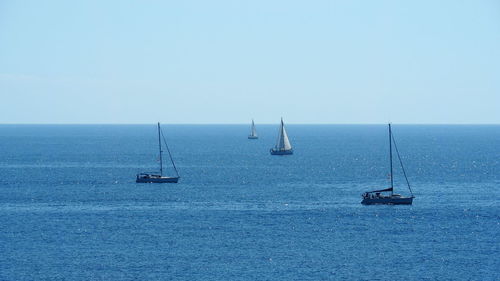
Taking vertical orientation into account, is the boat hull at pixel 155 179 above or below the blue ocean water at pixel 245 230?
above

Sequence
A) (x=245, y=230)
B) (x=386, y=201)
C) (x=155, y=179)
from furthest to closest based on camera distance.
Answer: (x=155, y=179) → (x=386, y=201) → (x=245, y=230)

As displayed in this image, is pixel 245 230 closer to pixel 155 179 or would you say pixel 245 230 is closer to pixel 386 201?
pixel 386 201

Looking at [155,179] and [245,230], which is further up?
[155,179]

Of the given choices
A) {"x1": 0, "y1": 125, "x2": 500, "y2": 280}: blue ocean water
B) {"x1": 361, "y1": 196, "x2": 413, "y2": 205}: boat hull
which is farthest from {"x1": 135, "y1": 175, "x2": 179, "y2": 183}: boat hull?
{"x1": 361, "y1": 196, "x2": 413, "y2": 205}: boat hull

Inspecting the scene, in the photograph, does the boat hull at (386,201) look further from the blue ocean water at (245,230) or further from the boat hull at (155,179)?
the boat hull at (155,179)

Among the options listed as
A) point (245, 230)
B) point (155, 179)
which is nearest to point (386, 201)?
point (245, 230)

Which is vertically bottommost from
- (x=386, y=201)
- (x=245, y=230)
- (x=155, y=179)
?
(x=245, y=230)

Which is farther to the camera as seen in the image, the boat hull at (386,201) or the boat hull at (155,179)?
the boat hull at (155,179)

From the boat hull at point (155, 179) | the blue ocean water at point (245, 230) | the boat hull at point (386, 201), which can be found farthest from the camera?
the boat hull at point (155, 179)

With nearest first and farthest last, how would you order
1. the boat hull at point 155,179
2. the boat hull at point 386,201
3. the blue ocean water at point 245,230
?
1. the blue ocean water at point 245,230
2. the boat hull at point 386,201
3. the boat hull at point 155,179

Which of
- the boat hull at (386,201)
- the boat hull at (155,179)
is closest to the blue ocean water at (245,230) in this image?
the boat hull at (155,179)

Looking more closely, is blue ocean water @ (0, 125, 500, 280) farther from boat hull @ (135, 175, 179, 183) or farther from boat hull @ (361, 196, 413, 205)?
boat hull @ (361, 196, 413, 205)

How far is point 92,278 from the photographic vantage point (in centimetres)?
7244

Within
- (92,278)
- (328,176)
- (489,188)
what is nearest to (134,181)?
(328,176)
